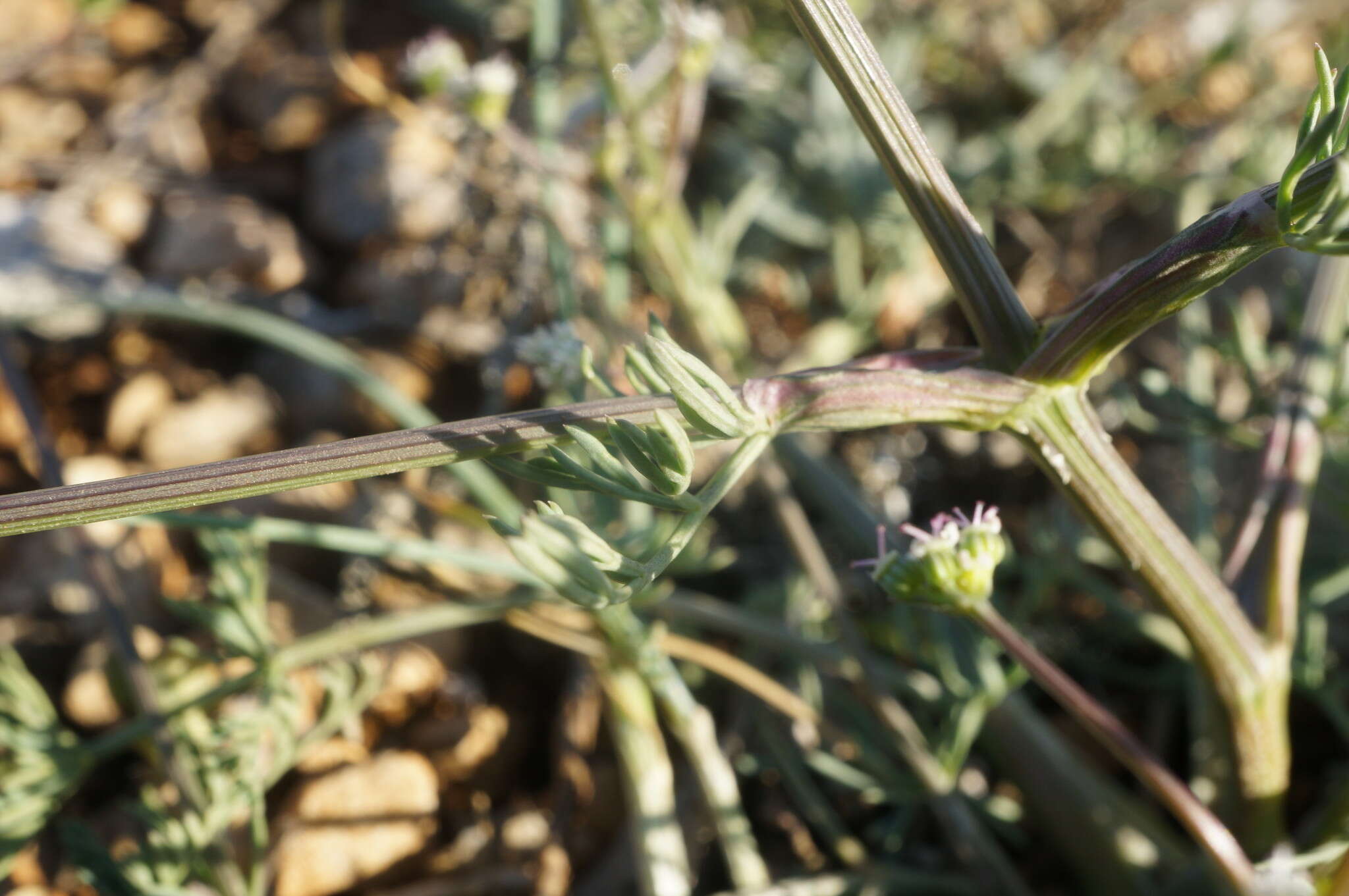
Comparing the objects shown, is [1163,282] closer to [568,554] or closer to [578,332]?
[568,554]

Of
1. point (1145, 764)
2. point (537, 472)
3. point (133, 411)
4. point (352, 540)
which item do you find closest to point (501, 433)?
point (537, 472)

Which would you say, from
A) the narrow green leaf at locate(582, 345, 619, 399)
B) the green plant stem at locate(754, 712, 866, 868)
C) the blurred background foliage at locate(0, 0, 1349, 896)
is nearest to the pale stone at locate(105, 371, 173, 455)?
the blurred background foliage at locate(0, 0, 1349, 896)

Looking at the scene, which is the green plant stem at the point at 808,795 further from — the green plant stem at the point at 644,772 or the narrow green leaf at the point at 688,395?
the narrow green leaf at the point at 688,395

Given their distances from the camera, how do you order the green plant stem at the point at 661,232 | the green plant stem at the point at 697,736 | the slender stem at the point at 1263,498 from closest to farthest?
the slender stem at the point at 1263,498 → the green plant stem at the point at 697,736 → the green plant stem at the point at 661,232

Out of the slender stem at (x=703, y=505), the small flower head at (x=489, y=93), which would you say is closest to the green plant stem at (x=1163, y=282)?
the slender stem at (x=703, y=505)

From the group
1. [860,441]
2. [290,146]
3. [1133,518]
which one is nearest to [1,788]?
[1133,518]

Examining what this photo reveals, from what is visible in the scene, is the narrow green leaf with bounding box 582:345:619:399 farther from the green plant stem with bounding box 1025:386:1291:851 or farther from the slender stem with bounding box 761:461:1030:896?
the slender stem with bounding box 761:461:1030:896

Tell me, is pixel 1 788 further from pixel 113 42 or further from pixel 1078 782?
pixel 113 42

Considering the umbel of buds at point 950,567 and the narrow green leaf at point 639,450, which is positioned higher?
the narrow green leaf at point 639,450
